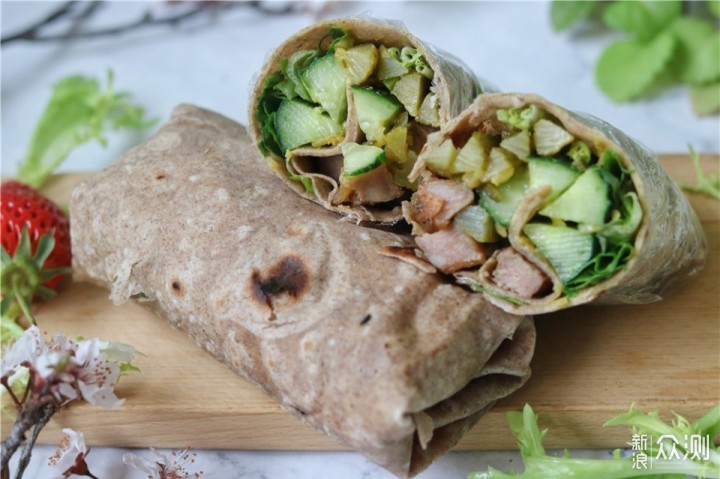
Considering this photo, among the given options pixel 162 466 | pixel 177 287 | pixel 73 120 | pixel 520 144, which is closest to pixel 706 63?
pixel 520 144

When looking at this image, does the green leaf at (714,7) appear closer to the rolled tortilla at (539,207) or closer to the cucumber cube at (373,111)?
the rolled tortilla at (539,207)

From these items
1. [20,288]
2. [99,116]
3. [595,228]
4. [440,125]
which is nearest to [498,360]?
[595,228]

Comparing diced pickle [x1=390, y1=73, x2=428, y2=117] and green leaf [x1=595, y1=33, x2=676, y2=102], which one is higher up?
diced pickle [x1=390, y1=73, x2=428, y2=117]

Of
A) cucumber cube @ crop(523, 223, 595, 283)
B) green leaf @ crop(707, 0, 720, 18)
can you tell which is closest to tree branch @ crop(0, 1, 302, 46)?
green leaf @ crop(707, 0, 720, 18)

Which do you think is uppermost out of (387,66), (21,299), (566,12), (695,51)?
(387,66)

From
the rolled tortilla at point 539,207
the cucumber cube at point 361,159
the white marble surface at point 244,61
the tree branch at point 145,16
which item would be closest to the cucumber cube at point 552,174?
the rolled tortilla at point 539,207

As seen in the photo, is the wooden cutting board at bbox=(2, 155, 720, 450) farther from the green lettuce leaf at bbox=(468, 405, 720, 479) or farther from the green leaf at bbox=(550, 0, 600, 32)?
the green leaf at bbox=(550, 0, 600, 32)

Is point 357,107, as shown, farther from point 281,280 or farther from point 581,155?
point 581,155
